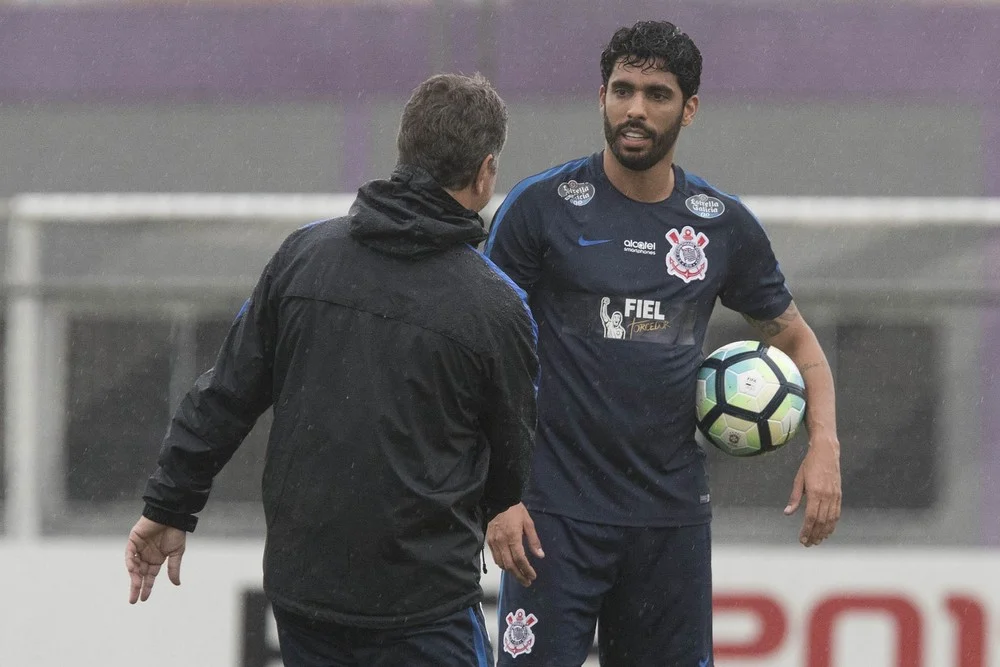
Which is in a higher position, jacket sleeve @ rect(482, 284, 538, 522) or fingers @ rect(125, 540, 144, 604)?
jacket sleeve @ rect(482, 284, 538, 522)

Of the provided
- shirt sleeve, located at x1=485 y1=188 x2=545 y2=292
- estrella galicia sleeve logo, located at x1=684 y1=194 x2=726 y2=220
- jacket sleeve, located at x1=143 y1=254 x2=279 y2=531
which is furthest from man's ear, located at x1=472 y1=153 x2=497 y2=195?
estrella galicia sleeve logo, located at x1=684 y1=194 x2=726 y2=220

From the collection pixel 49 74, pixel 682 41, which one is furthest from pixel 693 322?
pixel 49 74

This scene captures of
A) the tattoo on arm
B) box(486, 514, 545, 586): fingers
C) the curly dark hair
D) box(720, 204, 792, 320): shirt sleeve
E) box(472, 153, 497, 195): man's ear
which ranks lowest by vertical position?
box(486, 514, 545, 586): fingers

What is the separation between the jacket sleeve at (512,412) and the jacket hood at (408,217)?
0.18 meters

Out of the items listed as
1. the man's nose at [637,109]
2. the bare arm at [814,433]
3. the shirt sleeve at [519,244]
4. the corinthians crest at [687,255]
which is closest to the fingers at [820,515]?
the bare arm at [814,433]

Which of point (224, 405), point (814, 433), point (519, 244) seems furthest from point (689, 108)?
point (224, 405)

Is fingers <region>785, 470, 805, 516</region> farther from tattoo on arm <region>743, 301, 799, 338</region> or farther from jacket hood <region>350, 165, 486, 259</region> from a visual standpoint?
jacket hood <region>350, 165, 486, 259</region>

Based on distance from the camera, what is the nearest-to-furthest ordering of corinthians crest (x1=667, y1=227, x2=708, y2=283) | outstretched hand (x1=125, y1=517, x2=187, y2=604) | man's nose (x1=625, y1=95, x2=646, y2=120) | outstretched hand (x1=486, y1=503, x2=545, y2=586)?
outstretched hand (x1=125, y1=517, x2=187, y2=604) < outstretched hand (x1=486, y1=503, x2=545, y2=586) < man's nose (x1=625, y1=95, x2=646, y2=120) < corinthians crest (x1=667, y1=227, x2=708, y2=283)

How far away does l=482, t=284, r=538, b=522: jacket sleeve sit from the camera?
8.18 feet

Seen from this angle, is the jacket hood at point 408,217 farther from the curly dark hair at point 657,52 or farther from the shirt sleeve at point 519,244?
the curly dark hair at point 657,52

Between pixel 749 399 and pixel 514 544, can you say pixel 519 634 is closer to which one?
pixel 514 544

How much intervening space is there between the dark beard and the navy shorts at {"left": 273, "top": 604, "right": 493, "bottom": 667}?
120 centimetres

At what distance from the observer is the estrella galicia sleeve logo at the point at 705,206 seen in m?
3.41

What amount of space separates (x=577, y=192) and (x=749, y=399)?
2.12 ft
